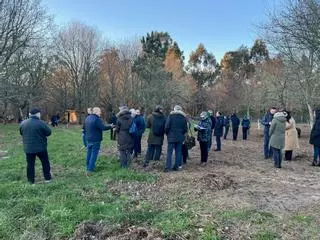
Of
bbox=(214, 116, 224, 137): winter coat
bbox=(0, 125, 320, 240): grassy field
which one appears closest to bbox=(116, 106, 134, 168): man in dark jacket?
bbox=(0, 125, 320, 240): grassy field

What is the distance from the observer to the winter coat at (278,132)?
40.2 ft

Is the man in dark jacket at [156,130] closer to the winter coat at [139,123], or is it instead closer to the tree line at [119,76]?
the winter coat at [139,123]

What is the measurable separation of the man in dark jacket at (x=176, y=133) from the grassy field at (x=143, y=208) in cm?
74

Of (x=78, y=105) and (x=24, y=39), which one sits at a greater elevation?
(x=24, y=39)

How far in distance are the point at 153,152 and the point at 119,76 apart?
142ft

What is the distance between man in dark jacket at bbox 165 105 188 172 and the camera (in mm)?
11203

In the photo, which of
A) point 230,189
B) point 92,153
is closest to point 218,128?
point 92,153

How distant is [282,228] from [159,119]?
619cm

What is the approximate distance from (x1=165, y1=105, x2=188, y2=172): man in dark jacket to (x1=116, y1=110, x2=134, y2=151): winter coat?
1.09m

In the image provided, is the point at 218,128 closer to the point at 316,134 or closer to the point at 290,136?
the point at 290,136

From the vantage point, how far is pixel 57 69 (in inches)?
2169

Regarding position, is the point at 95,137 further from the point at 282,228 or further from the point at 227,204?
the point at 282,228

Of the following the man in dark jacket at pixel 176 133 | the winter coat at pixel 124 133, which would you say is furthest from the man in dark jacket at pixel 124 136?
the man in dark jacket at pixel 176 133

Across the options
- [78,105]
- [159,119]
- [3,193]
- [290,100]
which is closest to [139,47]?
[78,105]
